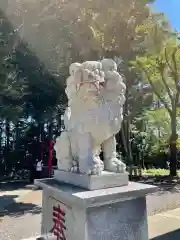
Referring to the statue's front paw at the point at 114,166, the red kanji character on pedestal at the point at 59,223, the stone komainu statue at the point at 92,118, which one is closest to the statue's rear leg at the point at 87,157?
the stone komainu statue at the point at 92,118

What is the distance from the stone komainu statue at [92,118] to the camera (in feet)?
7.34

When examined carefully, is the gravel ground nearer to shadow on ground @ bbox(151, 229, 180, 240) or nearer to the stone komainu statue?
shadow on ground @ bbox(151, 229, 180, 240)

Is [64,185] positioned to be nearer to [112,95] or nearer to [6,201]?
[112,95]

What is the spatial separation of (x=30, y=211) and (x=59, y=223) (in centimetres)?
289

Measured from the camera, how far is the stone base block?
208 centimetres

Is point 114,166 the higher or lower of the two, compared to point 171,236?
higher

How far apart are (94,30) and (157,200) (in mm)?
6009

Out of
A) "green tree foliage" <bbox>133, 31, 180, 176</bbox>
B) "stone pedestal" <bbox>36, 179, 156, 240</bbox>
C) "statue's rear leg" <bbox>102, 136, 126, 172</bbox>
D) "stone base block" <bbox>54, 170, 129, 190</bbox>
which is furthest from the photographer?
"green tree foliage" <bbox>133, 31, 180, 176</bbox>

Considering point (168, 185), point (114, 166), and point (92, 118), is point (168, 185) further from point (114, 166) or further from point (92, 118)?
point (92, 118)

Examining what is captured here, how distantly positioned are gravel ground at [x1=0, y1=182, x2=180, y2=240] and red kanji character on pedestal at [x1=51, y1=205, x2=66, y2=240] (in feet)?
4.83

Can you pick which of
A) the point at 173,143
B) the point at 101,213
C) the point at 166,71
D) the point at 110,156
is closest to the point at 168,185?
the point at 173,143

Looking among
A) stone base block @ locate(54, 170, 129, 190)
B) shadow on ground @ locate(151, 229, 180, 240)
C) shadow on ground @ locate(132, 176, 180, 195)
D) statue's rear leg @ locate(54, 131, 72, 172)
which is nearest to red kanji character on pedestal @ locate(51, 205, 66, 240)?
stone base block @ locate(54, 170, 129, 190)

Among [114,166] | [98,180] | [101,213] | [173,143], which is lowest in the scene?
[101,213]

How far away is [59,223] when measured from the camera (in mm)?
2363
